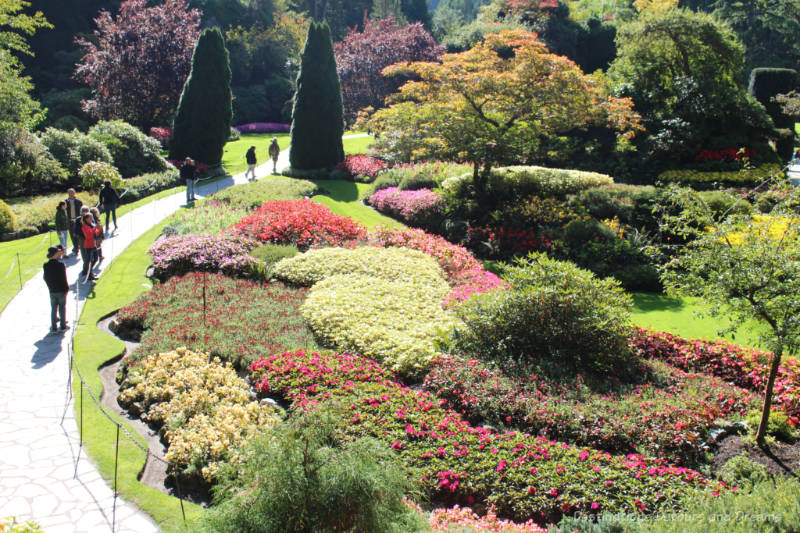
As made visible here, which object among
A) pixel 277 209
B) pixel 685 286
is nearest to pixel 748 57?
pixel 277 209

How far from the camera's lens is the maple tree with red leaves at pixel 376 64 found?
34.9m

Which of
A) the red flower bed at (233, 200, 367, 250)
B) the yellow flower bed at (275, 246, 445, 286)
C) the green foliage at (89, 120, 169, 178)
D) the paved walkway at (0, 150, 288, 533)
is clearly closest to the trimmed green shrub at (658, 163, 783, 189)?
the yellow flower bed at (275, 246, 445, 286)

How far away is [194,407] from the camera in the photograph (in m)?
7.27

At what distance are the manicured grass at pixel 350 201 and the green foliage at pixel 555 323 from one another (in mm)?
8097

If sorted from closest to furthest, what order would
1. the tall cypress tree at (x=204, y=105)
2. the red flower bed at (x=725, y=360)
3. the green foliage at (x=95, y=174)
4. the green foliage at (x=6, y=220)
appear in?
the red flower bed at (x=725, y=360)
the green foliage at (x=6, y=220)
the green foliage at (x=95, y=174)
the tall cypress tree at (x=204, y=105)

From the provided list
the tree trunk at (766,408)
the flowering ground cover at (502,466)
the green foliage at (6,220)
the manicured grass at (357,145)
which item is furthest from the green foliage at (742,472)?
the manicured grass at (357,145)

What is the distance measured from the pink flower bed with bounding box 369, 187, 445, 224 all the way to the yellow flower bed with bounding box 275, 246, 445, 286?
4.36m

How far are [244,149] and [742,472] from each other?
30.4m

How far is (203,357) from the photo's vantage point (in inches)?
333

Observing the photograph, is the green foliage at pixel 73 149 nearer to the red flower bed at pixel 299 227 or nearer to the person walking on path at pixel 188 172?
the person walking on path at pixel 188 172

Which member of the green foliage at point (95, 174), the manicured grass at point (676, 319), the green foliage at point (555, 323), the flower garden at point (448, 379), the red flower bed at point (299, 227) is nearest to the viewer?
the flower garden at point (448, 379)

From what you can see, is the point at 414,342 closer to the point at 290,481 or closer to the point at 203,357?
the point at 203,357

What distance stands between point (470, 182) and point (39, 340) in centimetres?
1264

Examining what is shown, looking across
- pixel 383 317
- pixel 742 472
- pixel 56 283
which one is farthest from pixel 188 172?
pixel 742 472
